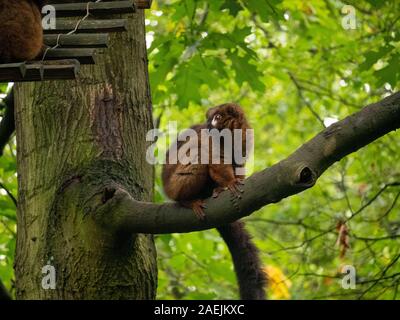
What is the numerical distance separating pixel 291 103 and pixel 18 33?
789cm

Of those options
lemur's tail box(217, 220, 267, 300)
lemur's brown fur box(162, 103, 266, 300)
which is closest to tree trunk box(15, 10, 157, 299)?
lemur's brown fur box(162, 103, 266, 300)

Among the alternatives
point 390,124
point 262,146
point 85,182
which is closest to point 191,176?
point 85,182

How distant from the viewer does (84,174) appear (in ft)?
→ 13.6

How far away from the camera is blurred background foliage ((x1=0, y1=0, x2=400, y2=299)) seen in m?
6.08

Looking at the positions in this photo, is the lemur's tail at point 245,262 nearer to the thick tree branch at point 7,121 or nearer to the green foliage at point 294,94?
the green foliage at point 294,94

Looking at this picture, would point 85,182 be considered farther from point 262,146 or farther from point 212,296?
point 262,146

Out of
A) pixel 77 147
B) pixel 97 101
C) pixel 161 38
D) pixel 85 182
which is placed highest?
pixel 161 38

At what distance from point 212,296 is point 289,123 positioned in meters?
5.06

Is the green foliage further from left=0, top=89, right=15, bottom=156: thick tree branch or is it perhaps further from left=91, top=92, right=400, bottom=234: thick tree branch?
left=91, top=92, right=400, bottom=234: thick tree branch

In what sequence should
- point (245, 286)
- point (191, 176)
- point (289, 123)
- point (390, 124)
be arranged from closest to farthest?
point (390, 124) → point (191, 176) → point (245, 286) → point (289, 123)

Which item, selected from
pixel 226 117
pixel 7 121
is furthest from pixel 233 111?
pixel 7 121

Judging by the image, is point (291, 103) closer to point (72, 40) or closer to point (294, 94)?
point (294, 94)

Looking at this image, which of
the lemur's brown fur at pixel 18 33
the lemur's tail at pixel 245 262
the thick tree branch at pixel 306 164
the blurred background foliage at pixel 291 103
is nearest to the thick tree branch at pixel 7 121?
the blurred background foliage at pixel 291 103
